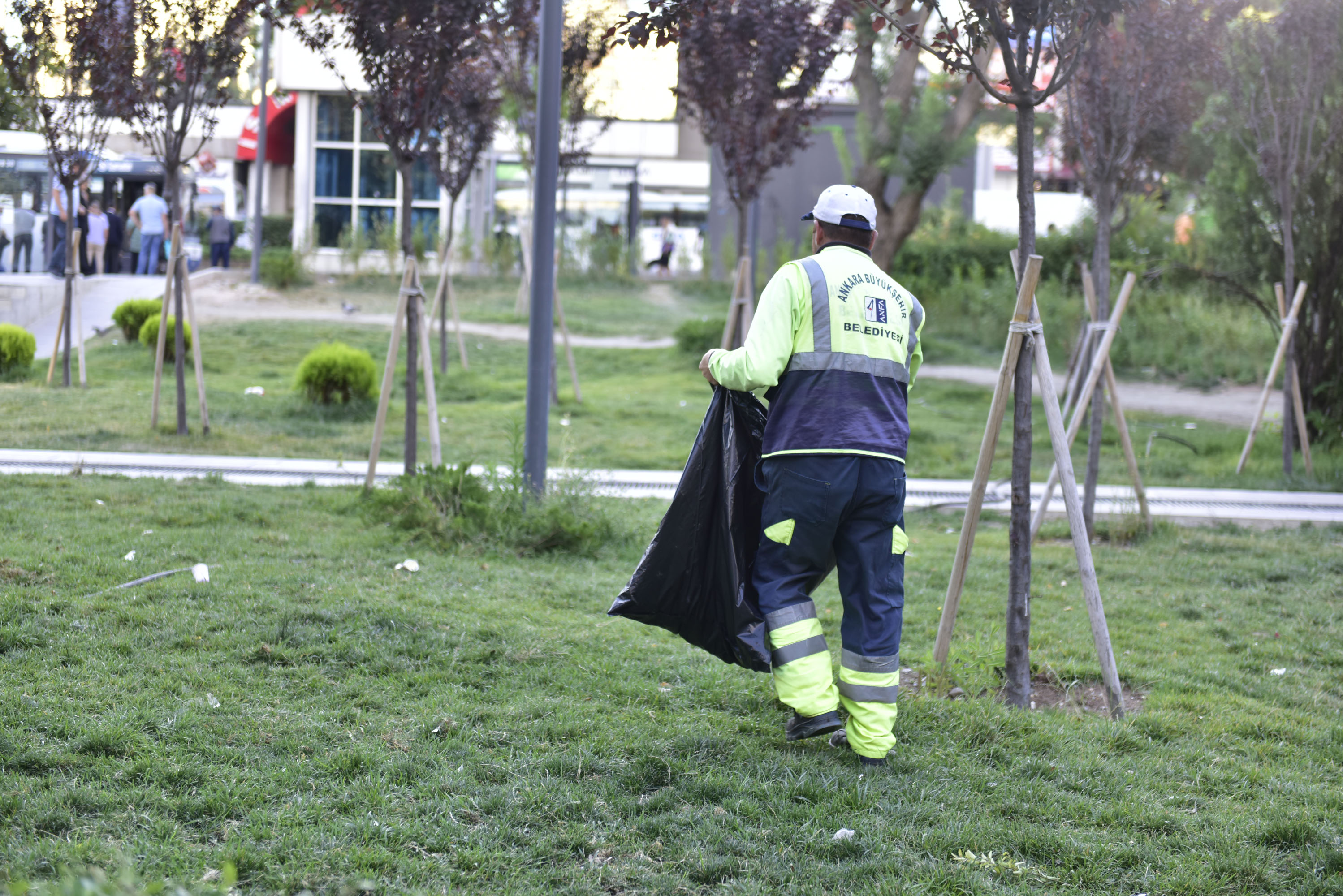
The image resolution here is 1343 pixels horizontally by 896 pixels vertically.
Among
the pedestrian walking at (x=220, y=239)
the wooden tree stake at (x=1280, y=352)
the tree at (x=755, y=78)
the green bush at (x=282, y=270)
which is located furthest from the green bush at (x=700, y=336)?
the pedestrian walking at (x=220, y=239)

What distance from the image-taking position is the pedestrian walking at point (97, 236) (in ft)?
70.1

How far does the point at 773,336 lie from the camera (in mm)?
3631

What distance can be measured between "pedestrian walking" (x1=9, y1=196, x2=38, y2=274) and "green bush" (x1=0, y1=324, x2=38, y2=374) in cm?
1113

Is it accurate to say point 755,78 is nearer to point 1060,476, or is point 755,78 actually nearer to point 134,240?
point 1060,476

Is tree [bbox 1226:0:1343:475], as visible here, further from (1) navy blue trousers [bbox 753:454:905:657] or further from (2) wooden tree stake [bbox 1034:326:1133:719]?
(1) navy blue trousers [bbox 753:454:905:657]

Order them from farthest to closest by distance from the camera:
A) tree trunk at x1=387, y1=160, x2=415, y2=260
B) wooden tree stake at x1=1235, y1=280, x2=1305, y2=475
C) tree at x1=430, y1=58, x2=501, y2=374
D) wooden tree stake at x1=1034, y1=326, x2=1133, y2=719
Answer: tree at x1=430, y1=58, x2=501, y2=374 → wooden tree stake at x1=1235, y1=280, x2=1305, y2=475 → tree trunk at x1=387, y1=160, x2=415, y2=260 → wooden tree stake at x1=1034, y1=326, x2=1133, y2=719

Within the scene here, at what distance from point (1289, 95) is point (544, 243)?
7.13 m

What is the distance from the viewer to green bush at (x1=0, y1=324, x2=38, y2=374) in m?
12.5

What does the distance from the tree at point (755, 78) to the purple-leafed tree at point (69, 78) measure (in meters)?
4.76

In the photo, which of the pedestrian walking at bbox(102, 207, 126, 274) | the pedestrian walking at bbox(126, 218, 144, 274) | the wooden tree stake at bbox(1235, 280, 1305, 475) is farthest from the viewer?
the pedestrian walking at bbox(102, 207, 126, 274)

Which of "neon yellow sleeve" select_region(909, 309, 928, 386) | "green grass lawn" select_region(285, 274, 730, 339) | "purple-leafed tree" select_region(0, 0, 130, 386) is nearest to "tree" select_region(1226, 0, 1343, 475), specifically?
"neon yellow sleeve" select_region(909, 309, 928, 386)

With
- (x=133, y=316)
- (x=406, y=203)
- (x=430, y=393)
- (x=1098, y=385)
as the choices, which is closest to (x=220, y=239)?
(x=133, y=316)

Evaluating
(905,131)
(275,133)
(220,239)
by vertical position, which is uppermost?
(275,133)

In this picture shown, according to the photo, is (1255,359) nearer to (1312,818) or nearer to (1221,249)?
(1221,249)
